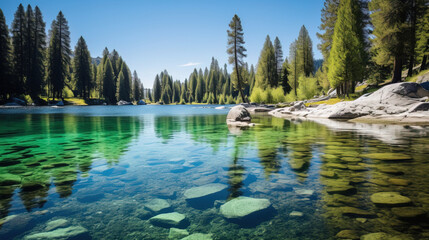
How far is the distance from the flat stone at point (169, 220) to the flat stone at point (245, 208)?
18.2 inches

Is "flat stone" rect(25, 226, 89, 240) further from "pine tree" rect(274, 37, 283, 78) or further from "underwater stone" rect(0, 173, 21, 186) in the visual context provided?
"pine tree" rect(274, 37, 283, 78)

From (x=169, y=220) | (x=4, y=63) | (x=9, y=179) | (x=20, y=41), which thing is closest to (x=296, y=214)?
(x=169, y=220)

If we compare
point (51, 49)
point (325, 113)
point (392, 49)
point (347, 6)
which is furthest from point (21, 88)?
point (392, 49)

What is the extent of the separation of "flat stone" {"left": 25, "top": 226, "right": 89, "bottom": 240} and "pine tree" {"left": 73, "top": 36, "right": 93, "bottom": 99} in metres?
65.9

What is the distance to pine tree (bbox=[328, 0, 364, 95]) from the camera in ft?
78.2

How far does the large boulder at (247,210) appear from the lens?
2381mm

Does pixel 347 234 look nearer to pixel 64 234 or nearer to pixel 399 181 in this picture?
pixel 399 181

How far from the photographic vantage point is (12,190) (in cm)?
320

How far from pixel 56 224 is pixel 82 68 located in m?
68.9

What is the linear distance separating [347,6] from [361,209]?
28.7m

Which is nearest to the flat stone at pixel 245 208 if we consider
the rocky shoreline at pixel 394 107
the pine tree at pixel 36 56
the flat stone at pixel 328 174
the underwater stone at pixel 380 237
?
the underwater stone at pixel 380 237

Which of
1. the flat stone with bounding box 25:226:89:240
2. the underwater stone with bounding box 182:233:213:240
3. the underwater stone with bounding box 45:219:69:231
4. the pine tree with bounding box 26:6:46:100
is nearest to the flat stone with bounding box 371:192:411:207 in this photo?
the underwater stone with bounding box 182:233:213:240

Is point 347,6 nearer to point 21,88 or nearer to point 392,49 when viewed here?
point 392,49

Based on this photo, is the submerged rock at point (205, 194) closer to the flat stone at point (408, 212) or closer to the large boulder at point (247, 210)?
the large boulder at point (247, 210)
